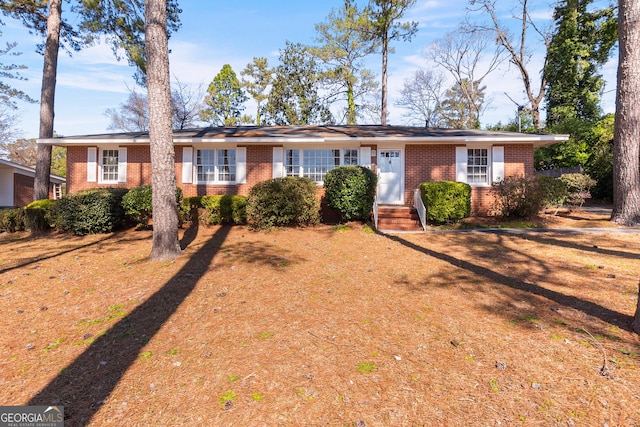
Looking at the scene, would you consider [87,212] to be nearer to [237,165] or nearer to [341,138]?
[237,165]

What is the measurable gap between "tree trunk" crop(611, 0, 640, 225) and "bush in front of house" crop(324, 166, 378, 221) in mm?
7478

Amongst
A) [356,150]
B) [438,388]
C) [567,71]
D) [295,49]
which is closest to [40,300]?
[438,388]

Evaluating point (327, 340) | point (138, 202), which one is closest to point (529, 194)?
point (327, 340)

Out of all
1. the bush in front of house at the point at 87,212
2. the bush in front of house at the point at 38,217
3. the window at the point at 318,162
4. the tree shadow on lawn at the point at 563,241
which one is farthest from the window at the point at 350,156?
the bush in front of house at the point at 38,217

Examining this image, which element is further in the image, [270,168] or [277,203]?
[270,168]

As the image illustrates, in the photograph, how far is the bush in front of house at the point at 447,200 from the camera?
977 centimetres

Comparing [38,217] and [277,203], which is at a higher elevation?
[277,203]

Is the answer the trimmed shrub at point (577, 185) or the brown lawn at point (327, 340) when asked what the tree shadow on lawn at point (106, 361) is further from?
the trimmed shrub at point (577, 185)

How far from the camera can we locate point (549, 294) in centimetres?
431

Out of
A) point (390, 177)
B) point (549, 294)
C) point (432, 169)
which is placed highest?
point (432, 169)

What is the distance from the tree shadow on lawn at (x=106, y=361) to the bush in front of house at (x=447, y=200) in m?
7.71

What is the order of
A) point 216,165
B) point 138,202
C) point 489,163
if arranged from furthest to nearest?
1. point 216,165
2. point 489,163
3. point 138,202

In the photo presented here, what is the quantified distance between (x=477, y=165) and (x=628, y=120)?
4351mm

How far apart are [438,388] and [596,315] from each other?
2.59m
